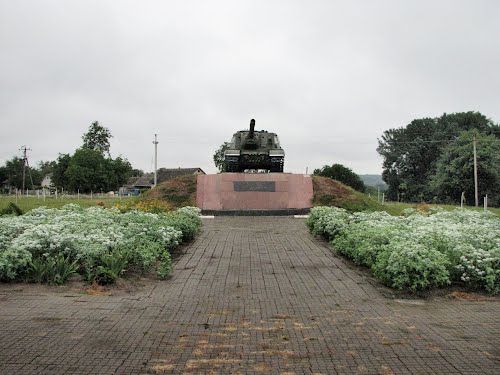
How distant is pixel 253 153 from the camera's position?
853 inches

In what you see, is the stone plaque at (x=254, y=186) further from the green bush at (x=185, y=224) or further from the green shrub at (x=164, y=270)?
the green shrub at (x=164, y=270)

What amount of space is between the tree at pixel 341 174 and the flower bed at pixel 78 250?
4251 cm

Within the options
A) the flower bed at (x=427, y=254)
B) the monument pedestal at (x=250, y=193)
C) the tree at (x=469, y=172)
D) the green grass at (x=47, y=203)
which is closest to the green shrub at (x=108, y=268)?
the flower bed at (x=427, y=254)

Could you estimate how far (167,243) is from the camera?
9133 mm

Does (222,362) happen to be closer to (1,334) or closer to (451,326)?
(1,334)

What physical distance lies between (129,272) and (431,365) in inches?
181

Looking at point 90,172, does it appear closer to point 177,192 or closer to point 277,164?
point 177,192

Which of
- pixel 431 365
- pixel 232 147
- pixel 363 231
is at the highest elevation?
pixel 232 147

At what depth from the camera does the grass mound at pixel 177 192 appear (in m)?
20.3

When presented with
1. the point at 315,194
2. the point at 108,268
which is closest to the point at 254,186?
the point at 315,194

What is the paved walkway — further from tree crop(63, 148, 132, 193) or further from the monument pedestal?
tree crop(63, 148, 132, 193)

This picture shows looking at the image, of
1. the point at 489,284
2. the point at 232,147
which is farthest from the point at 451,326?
the point at 232,147

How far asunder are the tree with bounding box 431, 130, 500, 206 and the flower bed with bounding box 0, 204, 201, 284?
136ft

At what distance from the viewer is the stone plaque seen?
766 inches
